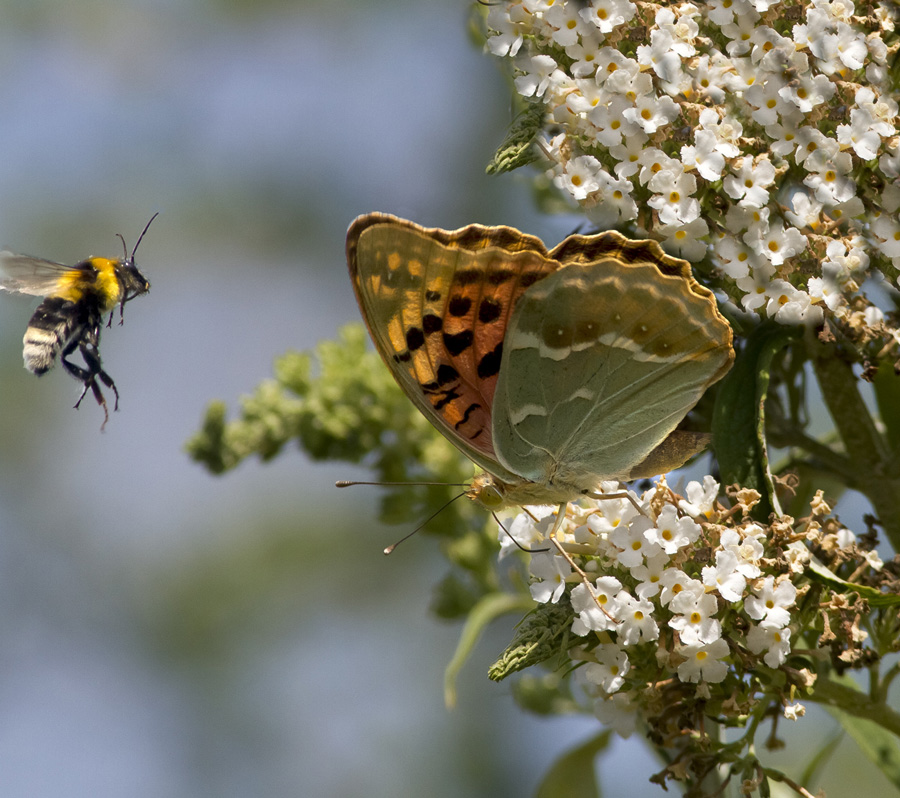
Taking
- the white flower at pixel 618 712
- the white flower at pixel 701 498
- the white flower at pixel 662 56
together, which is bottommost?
the white flower at pixel 618 712

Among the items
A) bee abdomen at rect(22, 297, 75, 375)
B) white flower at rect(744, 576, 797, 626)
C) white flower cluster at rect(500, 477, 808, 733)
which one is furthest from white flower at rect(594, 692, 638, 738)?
bee abdomen at rect(22, 297, 75, 375)

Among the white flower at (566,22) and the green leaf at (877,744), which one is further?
the green leaf at (877,744)

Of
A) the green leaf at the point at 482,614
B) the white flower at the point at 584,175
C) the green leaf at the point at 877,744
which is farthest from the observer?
the green leaf at the point at 482,614

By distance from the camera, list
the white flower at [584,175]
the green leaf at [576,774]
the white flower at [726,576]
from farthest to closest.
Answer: the green leaf at [576,774], the white flower at [584,175], the white flower at [726,576]

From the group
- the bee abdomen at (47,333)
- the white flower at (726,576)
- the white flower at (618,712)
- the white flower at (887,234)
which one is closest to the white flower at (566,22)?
the white flower at (887,234)

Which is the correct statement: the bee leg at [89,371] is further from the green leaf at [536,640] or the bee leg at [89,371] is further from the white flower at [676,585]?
the white flower at [676,585]

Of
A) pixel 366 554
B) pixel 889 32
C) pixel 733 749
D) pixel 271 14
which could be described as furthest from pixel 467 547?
pixel 271 14

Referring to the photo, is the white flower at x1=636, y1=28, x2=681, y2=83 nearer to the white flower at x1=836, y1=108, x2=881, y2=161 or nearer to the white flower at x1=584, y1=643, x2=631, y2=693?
the white flower at x1=836, y1=108, x2=881, y2=161
